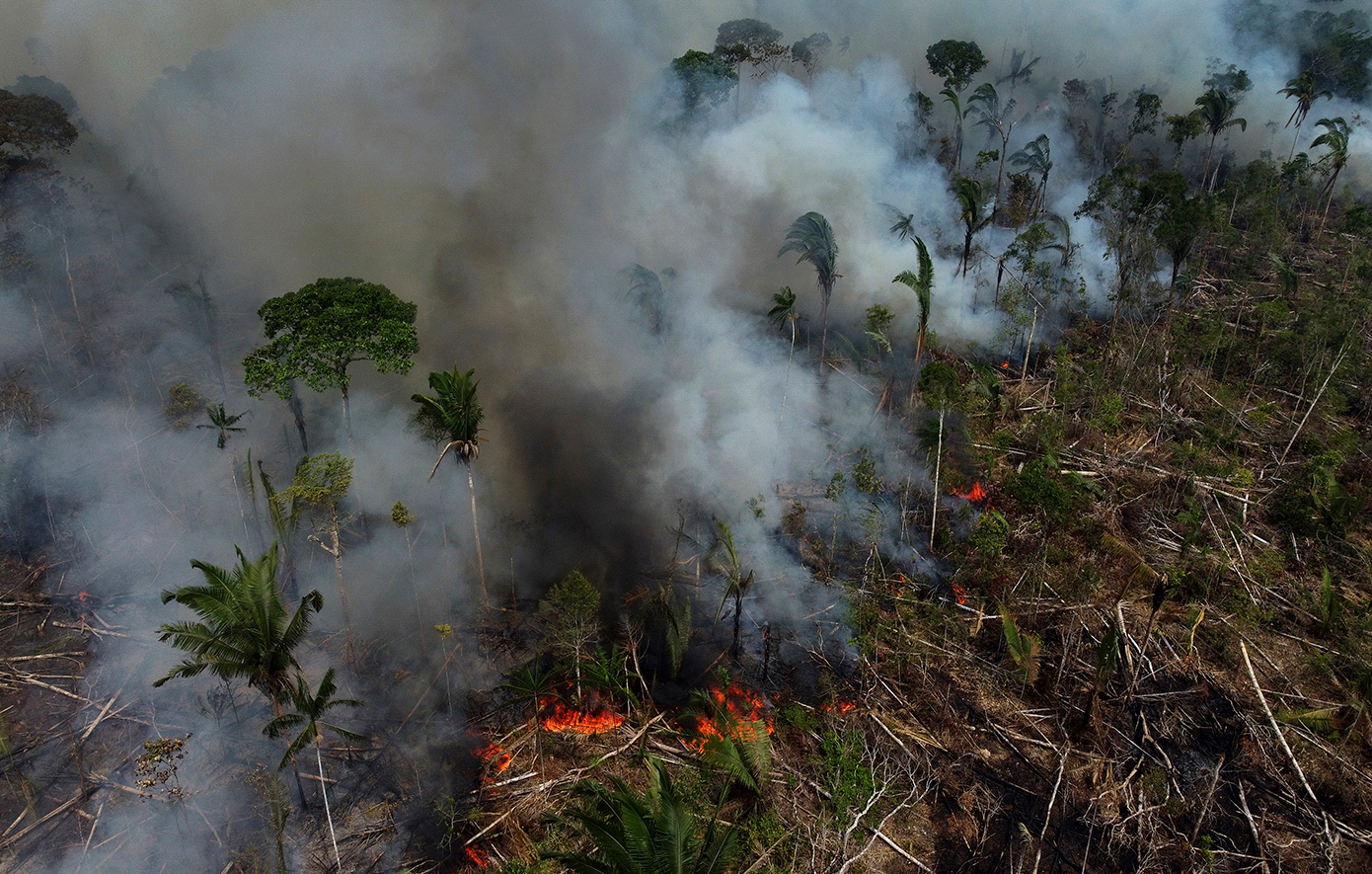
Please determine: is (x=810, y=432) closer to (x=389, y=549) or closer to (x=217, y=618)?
(x=389, y=549)

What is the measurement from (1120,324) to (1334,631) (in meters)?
13.4

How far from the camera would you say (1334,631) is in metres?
14.9

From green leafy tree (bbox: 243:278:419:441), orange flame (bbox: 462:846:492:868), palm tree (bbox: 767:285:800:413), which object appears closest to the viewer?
orange flame (bbox: 462:846:492:868)

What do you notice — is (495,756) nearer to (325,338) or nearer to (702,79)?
(325,338)

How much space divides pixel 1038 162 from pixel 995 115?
5.50 metres

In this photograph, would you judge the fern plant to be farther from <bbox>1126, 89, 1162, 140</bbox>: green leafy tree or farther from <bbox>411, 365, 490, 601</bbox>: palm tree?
<bbox>1126, 89, 1162, 140</bbox>: green leafy tree

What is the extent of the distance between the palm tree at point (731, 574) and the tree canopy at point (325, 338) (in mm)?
9245

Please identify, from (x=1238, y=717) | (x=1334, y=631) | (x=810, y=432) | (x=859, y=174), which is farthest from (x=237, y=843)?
(x=859, y=174)

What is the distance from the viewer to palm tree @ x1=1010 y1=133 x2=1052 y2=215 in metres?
33.3

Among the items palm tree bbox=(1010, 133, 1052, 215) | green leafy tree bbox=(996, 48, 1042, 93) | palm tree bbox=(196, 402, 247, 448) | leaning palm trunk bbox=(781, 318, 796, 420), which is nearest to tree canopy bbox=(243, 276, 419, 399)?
palm tree bbox=(196, 402, 247, 448)

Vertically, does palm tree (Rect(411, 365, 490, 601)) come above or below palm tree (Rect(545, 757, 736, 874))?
above

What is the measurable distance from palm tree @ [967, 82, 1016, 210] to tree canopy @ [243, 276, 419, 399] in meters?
27.0

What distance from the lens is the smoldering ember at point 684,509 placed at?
497 inches

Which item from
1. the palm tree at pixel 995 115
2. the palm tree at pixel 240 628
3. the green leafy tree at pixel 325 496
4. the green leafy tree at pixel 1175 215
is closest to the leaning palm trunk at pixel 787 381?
the green leafy tree at pixel 325 496
